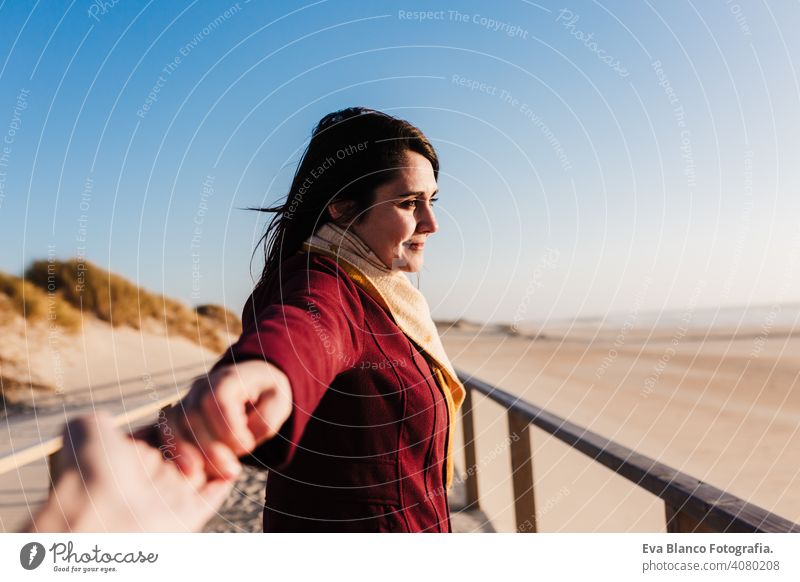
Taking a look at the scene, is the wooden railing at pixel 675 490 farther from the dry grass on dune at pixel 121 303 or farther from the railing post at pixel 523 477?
the dry grass on dune at pixel 121 303

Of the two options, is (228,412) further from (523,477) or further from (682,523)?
(523,477)

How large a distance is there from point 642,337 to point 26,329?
76.2 ft

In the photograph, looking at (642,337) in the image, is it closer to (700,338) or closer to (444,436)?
(700,338)

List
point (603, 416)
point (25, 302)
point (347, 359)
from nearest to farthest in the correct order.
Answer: point (347, 359) → point (603, 416) → point (25, 302)

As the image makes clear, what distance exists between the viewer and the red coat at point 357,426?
833mm

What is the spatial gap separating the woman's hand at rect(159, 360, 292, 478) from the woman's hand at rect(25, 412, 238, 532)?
2 cm

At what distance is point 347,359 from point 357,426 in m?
0.13

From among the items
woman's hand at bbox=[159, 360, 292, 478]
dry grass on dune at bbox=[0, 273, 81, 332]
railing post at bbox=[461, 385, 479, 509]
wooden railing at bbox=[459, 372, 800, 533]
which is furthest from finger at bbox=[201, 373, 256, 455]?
dry grass on dune at bbox=[0, 273, 81, 332]

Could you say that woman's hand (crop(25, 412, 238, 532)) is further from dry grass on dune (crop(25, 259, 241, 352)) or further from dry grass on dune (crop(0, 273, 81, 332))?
dry grass on dune (crop(0, 273, 81, 332))

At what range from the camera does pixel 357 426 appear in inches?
36.3

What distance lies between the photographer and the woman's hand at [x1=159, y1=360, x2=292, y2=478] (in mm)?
490

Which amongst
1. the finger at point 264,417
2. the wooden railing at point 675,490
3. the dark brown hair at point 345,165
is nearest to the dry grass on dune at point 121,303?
the wooden railing at point 675,490

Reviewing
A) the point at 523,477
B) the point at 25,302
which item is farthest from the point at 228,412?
the point at 25,302
